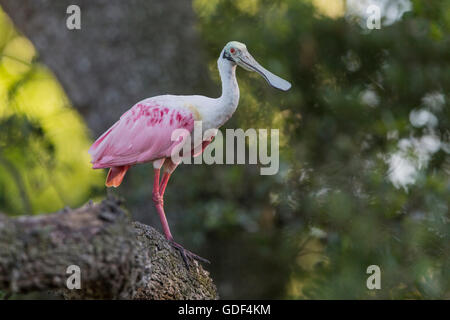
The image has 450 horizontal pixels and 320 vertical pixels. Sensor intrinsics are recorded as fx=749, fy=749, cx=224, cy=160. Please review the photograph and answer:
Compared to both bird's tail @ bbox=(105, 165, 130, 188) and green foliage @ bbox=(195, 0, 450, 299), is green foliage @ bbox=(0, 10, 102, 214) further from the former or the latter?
bird's tail @ bbox=(105, 165, 130, 188)

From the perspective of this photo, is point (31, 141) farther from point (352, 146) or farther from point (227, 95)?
point (227, 95)

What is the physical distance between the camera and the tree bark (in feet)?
11.3

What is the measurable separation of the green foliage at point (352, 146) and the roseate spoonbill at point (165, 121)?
368 centimetres

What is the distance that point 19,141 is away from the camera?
31.7 feet

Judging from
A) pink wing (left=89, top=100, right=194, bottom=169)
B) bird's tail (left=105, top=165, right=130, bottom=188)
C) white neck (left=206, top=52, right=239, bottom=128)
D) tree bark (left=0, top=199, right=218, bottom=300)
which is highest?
white neck (left=206, top=52, right=239, bottom=128)

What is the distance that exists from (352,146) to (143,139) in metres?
4.56

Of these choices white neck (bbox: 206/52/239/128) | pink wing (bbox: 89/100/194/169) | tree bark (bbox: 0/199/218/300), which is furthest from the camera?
pink wing (bbox: 89/100/194/169)

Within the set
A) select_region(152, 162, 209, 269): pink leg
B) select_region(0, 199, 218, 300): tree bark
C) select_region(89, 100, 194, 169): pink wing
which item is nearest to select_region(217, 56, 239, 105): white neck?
select_region(89, 100, 194, 169): pink wing

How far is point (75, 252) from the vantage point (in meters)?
3.52

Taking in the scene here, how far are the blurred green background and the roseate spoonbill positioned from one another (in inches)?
142

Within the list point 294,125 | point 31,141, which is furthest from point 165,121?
point 31,141
